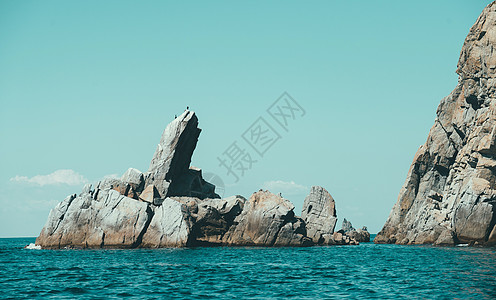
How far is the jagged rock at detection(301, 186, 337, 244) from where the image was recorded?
78250mm

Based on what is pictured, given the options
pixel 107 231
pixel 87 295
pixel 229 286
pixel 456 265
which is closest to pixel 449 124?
pixel 456 265

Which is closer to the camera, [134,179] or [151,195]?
[151,195]

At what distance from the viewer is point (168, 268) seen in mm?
40031

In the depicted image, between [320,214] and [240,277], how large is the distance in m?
45.6

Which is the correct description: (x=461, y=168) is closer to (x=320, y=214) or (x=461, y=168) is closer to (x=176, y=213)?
(x=320, y=214)

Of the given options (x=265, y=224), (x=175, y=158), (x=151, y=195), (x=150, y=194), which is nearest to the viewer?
(x=151, y=195)

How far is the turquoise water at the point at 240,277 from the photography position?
28.2m

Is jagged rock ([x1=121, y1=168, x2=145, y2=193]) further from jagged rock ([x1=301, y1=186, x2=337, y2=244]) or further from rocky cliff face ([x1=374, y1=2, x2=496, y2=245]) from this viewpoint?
rocky cliff face ([x1=374, y1=2, x2=496, y2=245])

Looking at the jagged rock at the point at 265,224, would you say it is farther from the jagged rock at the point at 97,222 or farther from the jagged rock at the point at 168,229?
the jagged rock at the point at 97,222

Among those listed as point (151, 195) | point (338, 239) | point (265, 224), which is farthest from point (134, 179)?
point (338, 239)

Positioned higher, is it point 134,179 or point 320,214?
point 134,179

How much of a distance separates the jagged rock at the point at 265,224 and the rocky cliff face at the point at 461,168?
70.8 feet

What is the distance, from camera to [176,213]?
60.7m

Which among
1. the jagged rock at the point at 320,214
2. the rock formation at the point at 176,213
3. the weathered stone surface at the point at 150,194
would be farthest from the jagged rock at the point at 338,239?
the weathered stone surface at the point at 150,194
